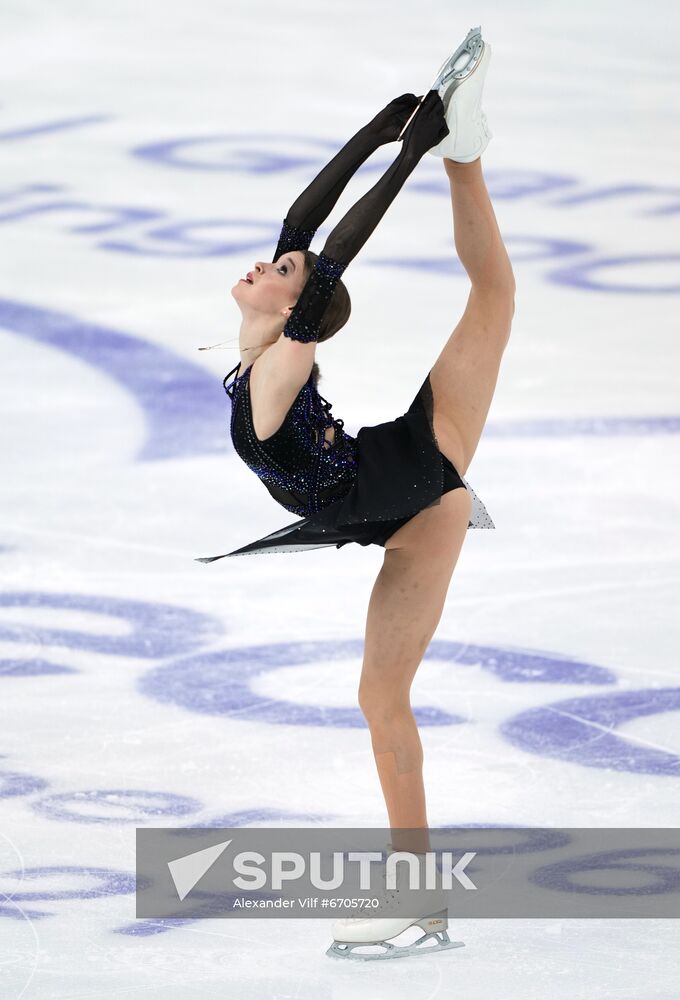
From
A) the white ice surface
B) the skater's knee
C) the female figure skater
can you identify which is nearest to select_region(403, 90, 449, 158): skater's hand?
the female figure skater

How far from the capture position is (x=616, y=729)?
4227mm

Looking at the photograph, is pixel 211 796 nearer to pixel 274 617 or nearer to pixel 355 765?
pixel 355 765

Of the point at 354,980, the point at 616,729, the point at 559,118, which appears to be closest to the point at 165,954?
the point at 354,980

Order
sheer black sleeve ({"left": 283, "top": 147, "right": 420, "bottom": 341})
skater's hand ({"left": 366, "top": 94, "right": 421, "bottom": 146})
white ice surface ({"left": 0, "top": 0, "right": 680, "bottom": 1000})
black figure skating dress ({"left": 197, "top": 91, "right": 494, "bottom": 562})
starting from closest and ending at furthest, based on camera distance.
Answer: sheer black sleeve ({"left": 283, "top": 147, "right": 420, "bottom": 341})
black figure skating dress ({"left": 197, "top": 91, "right": 494, "bottom": 562})
skater's hand ({"left": 366, "top": 94, "right": 421, "bottom": 146})
white ice surface ({"left": 0, "top": 0, "right": 680, "bottom": 1000})

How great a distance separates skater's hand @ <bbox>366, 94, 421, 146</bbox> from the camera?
295 cm

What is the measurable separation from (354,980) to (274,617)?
2385 mm

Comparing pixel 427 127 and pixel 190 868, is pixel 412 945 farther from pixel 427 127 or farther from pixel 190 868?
pixel 427 127

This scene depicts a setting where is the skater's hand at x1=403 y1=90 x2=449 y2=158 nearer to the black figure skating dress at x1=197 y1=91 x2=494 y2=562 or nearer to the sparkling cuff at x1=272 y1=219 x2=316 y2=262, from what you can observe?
the black figure skating dress at x1=197 y1=91 x2=494 y2=562

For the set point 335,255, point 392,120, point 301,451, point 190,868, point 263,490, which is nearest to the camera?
point 335,255

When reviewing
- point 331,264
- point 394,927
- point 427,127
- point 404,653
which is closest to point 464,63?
point 427,127

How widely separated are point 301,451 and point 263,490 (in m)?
3.21

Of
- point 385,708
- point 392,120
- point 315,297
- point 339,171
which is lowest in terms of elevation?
point 385,708

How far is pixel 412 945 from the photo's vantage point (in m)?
2.92

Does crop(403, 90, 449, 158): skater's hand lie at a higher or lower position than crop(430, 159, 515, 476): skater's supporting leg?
higher
